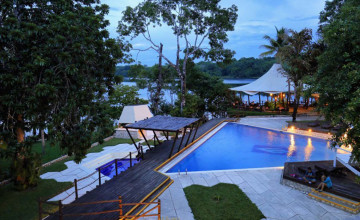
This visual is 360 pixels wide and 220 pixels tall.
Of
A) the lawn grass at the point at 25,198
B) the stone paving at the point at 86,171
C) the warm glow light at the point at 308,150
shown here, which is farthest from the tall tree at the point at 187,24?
the lawn grass at the point at 25,198

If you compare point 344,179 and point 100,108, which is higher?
point 100,108

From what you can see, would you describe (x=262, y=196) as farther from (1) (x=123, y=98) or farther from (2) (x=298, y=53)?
(1) (x=123, y=98)

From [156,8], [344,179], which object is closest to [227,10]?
[156,8]

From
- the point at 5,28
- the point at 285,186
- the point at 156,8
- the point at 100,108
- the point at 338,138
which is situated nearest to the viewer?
the point at 5,28

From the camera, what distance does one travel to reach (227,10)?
852 inches

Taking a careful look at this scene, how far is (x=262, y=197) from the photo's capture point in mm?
8164

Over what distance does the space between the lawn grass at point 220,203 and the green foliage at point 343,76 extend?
3263 mm

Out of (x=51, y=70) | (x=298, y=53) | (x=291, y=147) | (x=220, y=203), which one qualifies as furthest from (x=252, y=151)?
(x=51, y=70)

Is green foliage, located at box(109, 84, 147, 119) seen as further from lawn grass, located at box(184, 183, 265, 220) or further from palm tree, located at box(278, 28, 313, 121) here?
lawn grass, located at box(184, 183, 265, 220)

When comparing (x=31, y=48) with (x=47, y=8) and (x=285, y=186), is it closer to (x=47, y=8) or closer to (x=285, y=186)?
(x=47, y=8)

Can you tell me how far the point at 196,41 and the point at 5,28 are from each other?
18.1m

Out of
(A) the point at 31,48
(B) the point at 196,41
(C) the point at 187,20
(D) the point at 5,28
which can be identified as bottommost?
(A) the point at 31,48

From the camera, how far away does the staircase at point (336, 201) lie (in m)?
7.23

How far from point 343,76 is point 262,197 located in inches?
181
